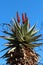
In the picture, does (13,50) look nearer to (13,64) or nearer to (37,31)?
(13,64)

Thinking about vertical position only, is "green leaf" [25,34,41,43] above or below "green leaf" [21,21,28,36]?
below

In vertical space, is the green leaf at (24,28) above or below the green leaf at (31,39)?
above

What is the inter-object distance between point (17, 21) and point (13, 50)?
1487mm

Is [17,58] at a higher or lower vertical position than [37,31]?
lower

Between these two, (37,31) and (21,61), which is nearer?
(21,61)

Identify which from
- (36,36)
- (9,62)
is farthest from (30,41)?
(9,62)

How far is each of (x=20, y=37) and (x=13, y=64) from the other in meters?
1.48

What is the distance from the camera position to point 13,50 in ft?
57.5

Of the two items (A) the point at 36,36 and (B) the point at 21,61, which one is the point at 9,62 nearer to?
(B) the point at 21,61

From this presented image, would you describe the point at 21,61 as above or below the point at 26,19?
below

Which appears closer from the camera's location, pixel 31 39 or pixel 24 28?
pixel 31 39

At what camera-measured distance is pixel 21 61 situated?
17.3 m

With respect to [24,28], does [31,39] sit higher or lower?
lower

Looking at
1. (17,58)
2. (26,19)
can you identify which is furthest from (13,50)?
(26,19)
